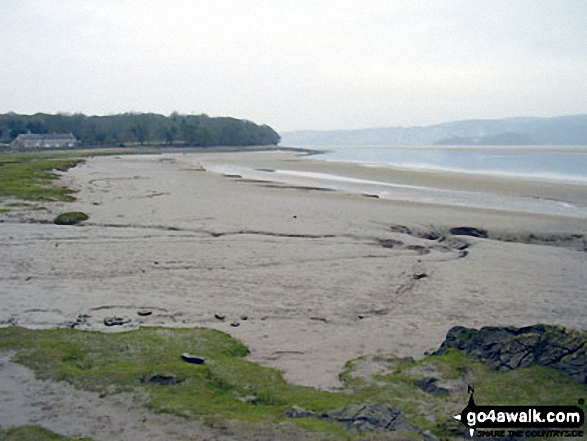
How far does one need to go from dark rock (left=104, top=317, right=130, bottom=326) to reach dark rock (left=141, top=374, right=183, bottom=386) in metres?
3.09

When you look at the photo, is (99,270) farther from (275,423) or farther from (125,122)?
(125,122)

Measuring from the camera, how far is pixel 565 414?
620cm

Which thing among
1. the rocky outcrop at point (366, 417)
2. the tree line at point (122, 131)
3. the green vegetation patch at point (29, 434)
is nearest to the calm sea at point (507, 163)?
the rocky outcrop at point (366, 417)

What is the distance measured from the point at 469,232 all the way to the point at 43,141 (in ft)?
343

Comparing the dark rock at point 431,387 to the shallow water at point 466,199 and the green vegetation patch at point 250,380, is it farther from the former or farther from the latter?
the shallow water at point 466,199

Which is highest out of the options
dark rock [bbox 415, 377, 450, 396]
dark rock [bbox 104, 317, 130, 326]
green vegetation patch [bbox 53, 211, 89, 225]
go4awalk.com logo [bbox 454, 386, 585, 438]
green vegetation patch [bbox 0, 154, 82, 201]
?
green vegetation patch [bbox 0, 154, 82, 201]

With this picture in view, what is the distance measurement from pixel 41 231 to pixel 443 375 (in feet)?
49.9

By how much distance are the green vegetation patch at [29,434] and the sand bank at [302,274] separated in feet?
10.8

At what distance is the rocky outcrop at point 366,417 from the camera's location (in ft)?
19.4

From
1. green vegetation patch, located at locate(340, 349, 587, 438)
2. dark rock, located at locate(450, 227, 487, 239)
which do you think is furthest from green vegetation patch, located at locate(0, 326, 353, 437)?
dark rock, located at locate(450, 227, 487, 239)

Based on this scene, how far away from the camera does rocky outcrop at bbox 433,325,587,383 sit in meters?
7.32

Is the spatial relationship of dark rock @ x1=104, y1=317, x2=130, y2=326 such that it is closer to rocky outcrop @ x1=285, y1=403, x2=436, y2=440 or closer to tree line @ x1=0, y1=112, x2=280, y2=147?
rocky outcrop @ x1=285, y1=403, x2=436, y2=440

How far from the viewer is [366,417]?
6.10 metres

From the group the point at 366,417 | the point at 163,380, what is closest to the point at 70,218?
the point at 163,380
